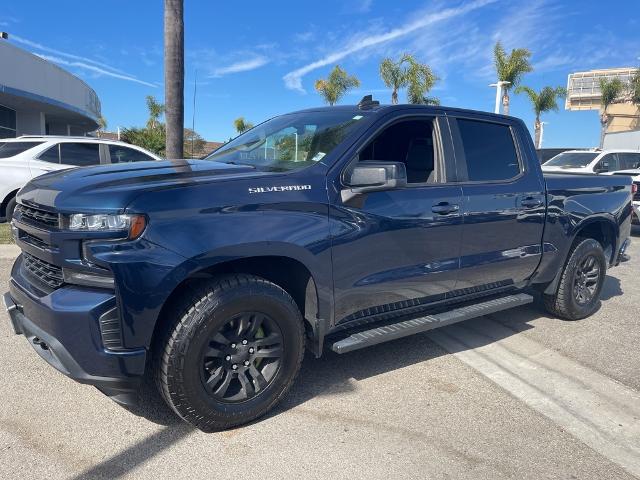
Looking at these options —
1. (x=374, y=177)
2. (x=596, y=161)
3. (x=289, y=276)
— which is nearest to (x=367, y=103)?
(x=374, y=177)

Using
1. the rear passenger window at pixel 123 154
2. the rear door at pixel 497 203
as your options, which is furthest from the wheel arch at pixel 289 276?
the rear passenger window at pixel 123 154

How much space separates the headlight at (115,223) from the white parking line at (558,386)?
274 centimetres

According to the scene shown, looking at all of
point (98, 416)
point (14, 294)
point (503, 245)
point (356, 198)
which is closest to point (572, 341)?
point (503, 245)

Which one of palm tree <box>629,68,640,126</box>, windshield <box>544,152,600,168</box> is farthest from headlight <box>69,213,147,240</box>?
palm tree <box>629,68,640,126</box>

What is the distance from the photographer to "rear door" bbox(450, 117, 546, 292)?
3.93 meters

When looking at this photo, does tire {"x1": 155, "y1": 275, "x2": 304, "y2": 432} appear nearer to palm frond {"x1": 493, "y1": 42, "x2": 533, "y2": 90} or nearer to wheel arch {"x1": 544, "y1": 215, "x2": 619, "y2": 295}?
wheel arch {"x1": 544, "y1": 215, "x2": 619, "y2": 295}

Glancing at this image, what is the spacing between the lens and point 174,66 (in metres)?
8.80

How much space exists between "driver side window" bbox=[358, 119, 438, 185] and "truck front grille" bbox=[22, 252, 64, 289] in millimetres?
2199

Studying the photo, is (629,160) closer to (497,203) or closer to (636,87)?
(497,203)

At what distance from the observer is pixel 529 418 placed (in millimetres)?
3199

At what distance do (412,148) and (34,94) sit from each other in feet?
62.4

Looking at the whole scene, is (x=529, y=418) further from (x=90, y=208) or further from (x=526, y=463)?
(x=90, y=208)

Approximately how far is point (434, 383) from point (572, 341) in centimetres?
178

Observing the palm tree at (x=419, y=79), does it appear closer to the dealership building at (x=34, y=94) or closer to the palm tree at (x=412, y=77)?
the palm tree at (x=412, y=77)
